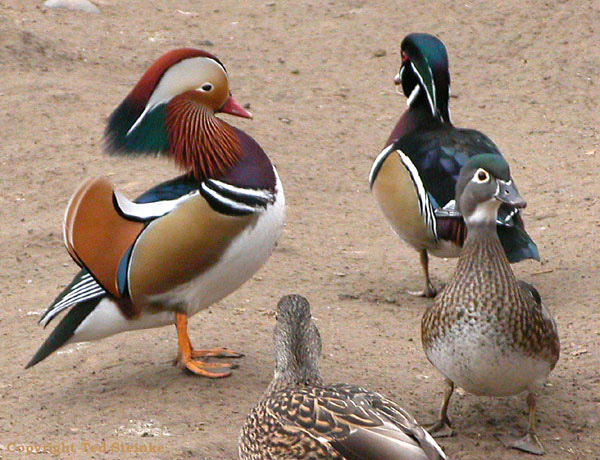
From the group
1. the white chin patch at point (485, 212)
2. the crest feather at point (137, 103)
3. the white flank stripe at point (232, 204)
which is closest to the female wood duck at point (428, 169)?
the white chin patch at point (485, 212)

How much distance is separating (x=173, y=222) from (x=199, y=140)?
1.27ft

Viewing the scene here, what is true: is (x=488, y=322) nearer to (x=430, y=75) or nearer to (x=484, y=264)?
(x=484, y=264)

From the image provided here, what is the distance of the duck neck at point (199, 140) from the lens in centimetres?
427

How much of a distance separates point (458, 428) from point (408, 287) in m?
1.77

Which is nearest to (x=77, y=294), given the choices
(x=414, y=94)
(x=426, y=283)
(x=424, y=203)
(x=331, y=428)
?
(x=331, y=428)

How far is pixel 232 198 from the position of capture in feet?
13.6

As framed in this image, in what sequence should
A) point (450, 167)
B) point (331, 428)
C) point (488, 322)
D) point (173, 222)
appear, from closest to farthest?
point (331, 428) < point (488, 322) < point (173, 222) < point (450, 167)

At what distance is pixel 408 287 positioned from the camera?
225 inches

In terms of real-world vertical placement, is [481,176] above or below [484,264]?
above

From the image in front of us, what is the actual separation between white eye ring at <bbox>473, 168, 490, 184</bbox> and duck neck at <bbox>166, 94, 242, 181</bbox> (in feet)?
3.29

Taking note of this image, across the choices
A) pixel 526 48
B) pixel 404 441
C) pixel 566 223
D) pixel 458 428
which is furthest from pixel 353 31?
pixel 404 441

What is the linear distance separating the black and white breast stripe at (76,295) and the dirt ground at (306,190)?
36 cm

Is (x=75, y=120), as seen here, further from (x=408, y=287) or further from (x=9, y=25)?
(x=408, y=287)

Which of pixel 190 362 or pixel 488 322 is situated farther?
pixel 190 362
